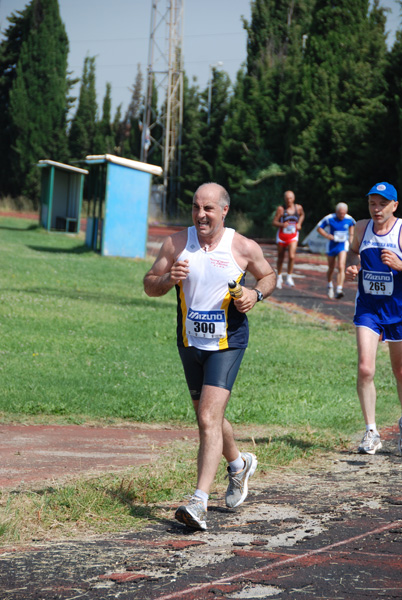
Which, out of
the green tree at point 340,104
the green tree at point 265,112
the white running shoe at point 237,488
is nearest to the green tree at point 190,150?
the green tree at point 265,112

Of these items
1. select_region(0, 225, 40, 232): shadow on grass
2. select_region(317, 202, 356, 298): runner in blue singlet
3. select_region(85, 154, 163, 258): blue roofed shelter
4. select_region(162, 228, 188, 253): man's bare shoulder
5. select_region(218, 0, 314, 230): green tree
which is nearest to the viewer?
select_region(162, 228, 188, 253): man's bare shoulder

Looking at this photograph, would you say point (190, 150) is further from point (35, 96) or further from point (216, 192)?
point (216, 192)

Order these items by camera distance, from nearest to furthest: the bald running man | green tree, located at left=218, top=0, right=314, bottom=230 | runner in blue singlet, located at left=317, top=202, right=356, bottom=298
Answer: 1. the bald running man
2. runner in blue singlet, located at left=317, top=202, right=356, bottom=298
3. green tree, located at left=218, top=0, right=314, bottom=230

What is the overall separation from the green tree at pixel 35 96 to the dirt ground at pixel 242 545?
51.8 m

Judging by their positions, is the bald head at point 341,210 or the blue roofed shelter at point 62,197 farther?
the blue roofed shelter at point 62,197

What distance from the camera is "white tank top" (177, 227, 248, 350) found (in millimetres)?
5098

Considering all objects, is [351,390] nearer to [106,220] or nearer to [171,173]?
[106,220]

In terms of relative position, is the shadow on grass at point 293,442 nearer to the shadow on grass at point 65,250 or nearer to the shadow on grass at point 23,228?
the shadow on grass at point 65,250

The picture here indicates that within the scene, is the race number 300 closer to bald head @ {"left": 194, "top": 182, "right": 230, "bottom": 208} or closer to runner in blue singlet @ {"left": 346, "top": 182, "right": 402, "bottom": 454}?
bald head @ {"left": 194, "top": 182, "right": 230, "bottom": 208}

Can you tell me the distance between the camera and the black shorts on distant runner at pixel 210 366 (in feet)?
16.8

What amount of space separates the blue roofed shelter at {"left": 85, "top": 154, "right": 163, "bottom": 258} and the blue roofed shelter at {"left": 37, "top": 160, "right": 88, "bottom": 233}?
11.3 metres

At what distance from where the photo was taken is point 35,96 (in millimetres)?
57031

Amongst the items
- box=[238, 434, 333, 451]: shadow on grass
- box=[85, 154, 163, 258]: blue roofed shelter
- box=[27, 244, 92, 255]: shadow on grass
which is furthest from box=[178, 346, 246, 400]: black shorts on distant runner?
box=[27, 244, 92, 255]: shadow on grass

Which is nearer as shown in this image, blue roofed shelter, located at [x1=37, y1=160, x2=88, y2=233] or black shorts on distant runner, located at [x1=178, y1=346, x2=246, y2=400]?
black shorts on distant runner, located at [x1=178, y1=346, x2=246, y2=400]
